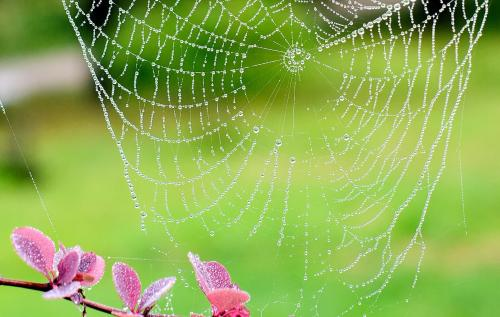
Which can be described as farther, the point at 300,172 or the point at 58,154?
the point at 58,154

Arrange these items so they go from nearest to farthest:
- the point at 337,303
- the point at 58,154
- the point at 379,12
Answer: the point at 337,303 → the point at 379,12 → the point at 58,154

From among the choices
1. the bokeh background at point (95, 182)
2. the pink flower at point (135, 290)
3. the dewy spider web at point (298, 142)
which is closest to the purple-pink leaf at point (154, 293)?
the pink flower at point (135, 290)

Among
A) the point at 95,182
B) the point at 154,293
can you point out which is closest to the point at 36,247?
the point at 154,293

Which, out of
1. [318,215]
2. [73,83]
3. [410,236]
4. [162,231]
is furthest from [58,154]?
[410,236]

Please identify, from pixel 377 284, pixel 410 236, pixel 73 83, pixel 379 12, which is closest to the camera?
pixel 377 284

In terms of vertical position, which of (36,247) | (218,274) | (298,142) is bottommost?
(298,142)

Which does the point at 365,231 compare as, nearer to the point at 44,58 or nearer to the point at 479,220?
the point at 479,220

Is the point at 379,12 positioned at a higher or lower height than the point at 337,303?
higher

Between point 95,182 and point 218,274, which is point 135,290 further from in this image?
point 95,182
